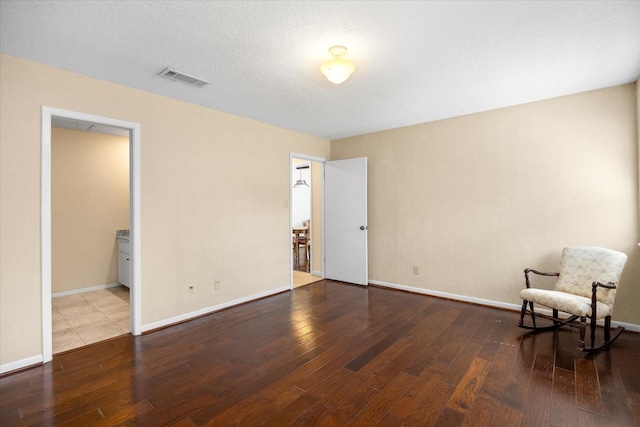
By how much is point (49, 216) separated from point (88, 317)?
1.66 meters

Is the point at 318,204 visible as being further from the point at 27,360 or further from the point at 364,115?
the point at 27,360

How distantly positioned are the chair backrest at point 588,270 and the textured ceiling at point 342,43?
178cm

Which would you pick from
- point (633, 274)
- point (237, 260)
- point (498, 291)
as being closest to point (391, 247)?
point (498, 291)

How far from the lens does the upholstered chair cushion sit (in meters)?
2.82

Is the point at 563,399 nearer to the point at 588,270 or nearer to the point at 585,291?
the point at 585,291

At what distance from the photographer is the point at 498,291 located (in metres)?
4.03

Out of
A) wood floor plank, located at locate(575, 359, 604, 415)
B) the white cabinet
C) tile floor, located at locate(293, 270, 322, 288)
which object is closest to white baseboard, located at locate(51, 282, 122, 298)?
the white cabinet

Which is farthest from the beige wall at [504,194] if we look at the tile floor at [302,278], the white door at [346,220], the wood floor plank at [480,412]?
the wood floor plank at [480,412]

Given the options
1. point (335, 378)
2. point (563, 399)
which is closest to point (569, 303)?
point (563, 399)

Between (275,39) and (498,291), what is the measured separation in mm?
3957

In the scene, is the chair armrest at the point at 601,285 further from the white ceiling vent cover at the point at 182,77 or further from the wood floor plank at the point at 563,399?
the white ceiling vent cover at the point at 182,77

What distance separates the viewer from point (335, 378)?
2379 mm

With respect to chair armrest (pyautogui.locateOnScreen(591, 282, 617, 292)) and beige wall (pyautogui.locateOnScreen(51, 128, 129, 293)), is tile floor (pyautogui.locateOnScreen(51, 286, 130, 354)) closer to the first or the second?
beige wall (pyautogui.locateOnScreen(51, 128, 129, 293))

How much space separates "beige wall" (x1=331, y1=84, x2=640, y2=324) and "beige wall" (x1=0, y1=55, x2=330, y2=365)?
67.0 inches
